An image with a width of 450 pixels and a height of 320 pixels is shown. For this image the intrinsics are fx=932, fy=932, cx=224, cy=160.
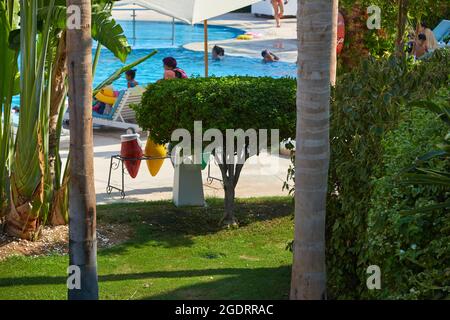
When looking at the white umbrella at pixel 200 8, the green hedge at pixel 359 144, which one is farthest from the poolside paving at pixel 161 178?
the green hedge at pixel 359 144

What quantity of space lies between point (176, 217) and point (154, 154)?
209 centimetres

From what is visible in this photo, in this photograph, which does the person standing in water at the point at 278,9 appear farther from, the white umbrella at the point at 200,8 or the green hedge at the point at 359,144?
the green hedge at the point at 359,144

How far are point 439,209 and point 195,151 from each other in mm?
4561

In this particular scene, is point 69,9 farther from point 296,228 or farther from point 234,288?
point 234,288

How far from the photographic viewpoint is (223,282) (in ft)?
28.0

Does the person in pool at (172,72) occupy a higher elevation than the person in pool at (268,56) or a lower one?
lower

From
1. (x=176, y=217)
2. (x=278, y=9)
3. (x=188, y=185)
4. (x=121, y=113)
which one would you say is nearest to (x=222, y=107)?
(x=176, y=217)

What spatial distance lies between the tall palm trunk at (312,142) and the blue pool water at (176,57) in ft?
48.7

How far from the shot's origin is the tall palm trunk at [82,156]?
699 centimetres

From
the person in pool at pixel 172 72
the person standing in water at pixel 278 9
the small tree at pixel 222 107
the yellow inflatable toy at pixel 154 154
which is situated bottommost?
the yellow inflatable toy at pixel 154 154

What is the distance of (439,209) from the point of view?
5930mm

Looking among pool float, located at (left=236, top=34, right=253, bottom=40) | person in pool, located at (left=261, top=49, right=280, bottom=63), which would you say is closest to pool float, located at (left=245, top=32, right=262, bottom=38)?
pool float, located at (left=236, top=34, right=253, bottom=40)

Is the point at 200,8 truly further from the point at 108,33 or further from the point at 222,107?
the point at 108,33

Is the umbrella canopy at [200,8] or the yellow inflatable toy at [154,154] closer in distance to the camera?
the yellow inflatable toy at [154,154]
